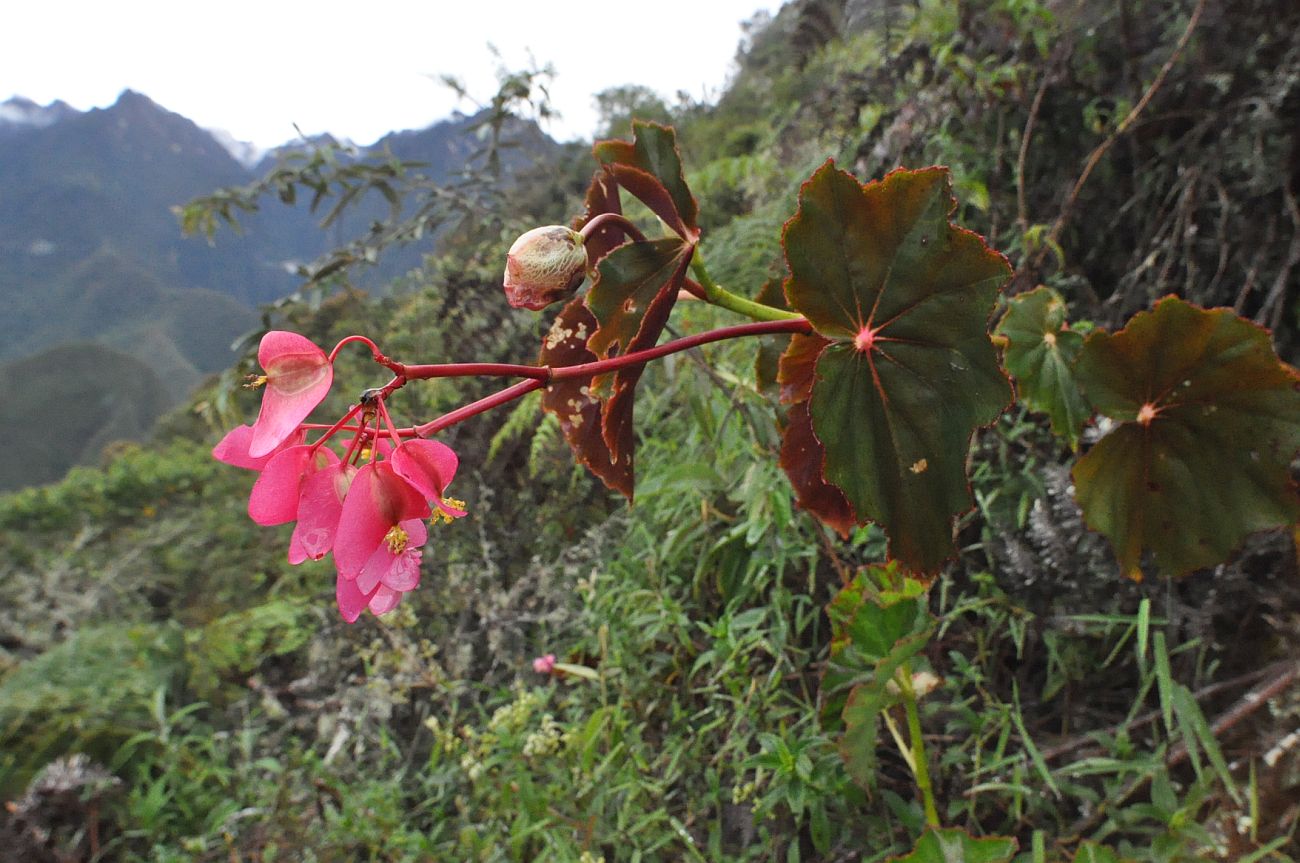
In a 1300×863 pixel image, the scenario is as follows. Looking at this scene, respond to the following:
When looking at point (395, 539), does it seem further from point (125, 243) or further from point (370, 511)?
point (125, 243)

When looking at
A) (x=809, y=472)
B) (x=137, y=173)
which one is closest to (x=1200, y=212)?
(x=809, y=472)

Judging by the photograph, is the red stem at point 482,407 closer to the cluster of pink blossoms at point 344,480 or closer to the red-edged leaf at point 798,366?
the cluster of pink blossoms at point 344,480

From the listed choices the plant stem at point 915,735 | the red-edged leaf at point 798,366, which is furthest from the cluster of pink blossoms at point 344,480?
the plant stem at point 915,735

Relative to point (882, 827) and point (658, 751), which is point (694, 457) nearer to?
point (658, 751)

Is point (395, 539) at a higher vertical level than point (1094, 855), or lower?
higher

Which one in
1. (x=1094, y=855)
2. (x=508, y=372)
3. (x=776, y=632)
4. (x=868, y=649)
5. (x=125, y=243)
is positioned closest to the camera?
(x=508, y=372)

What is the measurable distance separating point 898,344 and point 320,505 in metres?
0.33

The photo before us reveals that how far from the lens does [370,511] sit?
12.3 inches

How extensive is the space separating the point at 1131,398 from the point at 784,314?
0.37 meters

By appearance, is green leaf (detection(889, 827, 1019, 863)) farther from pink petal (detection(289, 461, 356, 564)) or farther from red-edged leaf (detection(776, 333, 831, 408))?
pink petal (detection(289, 461, 356, 564))

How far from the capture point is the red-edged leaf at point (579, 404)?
0.50 metres

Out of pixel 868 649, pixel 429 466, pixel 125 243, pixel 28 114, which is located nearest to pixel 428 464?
pixel 429 466

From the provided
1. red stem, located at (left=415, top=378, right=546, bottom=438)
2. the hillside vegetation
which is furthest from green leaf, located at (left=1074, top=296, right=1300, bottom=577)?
red stem, located at (left=415, top=378, right=546, bottom=438)

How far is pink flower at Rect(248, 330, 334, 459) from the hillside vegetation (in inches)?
17.3
